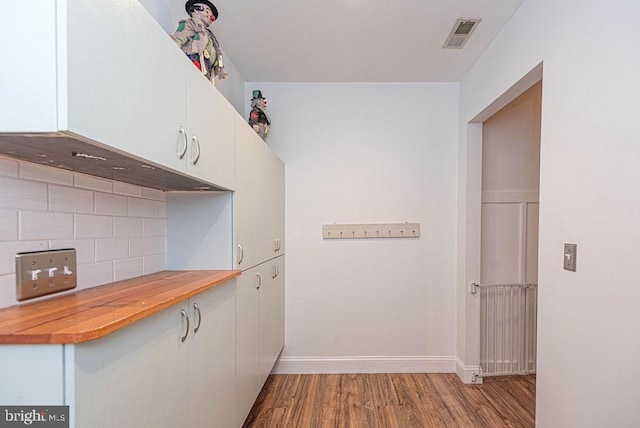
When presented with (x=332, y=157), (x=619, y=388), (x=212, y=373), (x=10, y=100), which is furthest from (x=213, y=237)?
(x=619, y=388)

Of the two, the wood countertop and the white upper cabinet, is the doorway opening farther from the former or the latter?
the white upper cabinet

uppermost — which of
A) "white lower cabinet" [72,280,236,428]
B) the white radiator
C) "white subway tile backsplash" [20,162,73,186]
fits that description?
"white subway tile backsplash" [20,162,73,186]

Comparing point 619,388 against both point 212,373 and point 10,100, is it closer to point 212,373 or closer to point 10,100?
point 212,373

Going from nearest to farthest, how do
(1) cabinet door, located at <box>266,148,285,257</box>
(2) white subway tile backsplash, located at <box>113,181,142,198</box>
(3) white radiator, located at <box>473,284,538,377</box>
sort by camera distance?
(2) white subway tile backsplash, located at <box>113,181,142,198</box>, (1) cabinet door, located at <box>266,148,285,257</box>, (3) white radiator, located at <box>473,284,538,377</box>

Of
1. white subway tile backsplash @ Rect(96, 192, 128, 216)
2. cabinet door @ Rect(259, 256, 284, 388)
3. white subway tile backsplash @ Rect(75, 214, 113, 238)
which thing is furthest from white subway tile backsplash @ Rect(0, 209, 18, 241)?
cabinet door @ Rect(259, 256, 284, 388)

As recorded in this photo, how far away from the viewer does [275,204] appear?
8.48 feet

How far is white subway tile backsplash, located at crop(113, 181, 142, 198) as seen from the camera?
1380 millimetres

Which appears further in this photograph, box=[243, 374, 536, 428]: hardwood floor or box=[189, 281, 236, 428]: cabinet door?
box=[243, 374, 536, 428]: hardwood floor

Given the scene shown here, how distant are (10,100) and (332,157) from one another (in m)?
2.38

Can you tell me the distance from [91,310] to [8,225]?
1.14ft

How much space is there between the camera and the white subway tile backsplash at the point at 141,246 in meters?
1.49

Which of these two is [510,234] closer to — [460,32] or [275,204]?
[460,32]

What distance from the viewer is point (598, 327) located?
49.4 inches

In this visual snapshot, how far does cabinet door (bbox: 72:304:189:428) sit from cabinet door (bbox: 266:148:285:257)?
4.16ft
